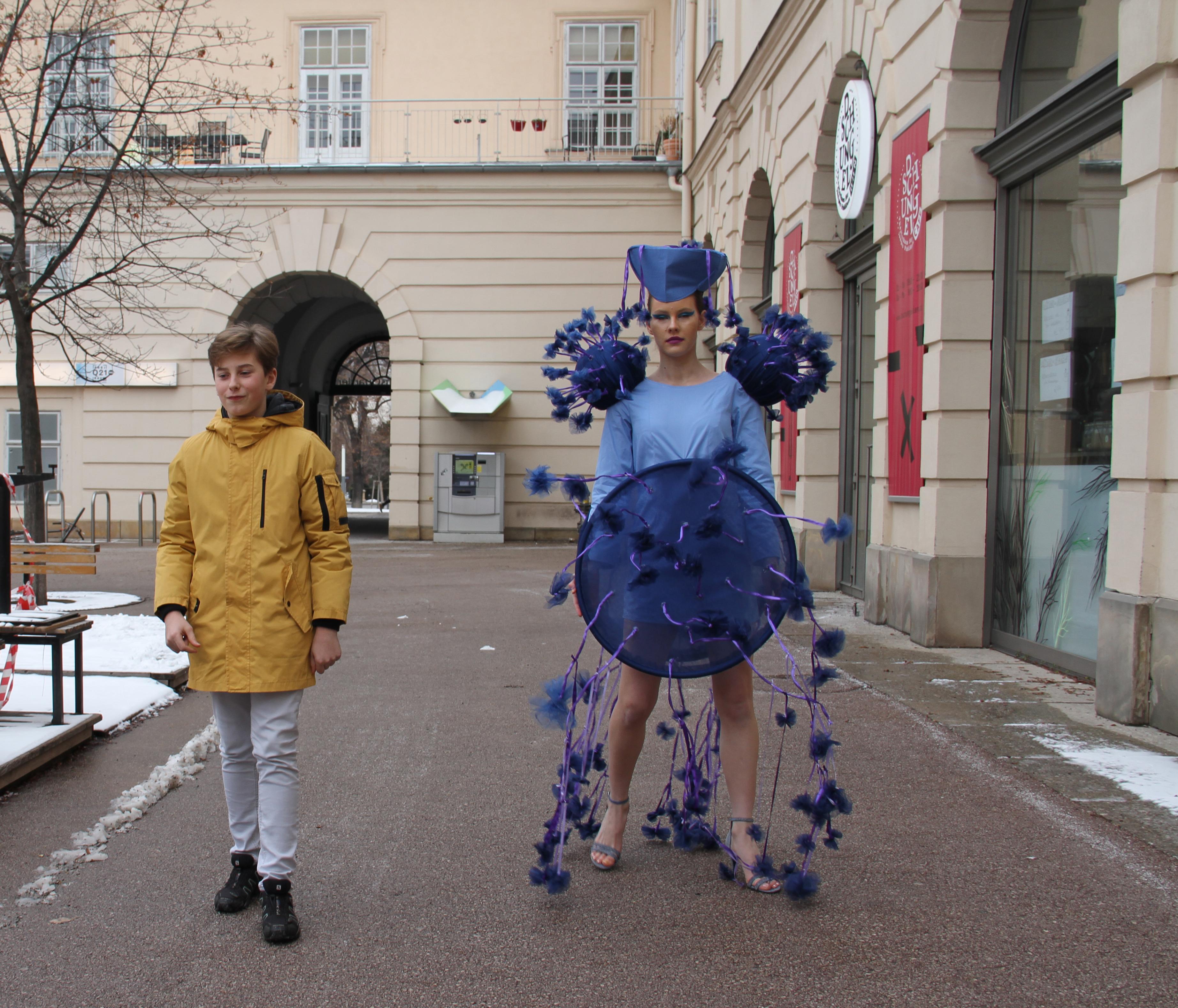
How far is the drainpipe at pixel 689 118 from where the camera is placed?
17.0 meters

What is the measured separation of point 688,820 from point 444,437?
1554 centimetres

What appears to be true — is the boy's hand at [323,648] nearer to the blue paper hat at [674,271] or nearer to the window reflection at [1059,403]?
the blue paper hat at [674,271]

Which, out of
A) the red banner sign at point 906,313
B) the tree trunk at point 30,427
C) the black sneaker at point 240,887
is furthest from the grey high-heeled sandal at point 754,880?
the tree trunk at point 30,427

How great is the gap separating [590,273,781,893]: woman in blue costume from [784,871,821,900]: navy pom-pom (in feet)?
0.41

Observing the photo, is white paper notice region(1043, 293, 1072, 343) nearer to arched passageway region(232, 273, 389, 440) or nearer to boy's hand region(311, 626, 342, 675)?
boy's hand region(311, 626, 342, 675)

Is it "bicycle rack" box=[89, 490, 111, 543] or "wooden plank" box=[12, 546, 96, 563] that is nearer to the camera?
"wooden plank" box=[12, 546, 96, 563]

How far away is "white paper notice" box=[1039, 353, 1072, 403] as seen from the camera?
623cm

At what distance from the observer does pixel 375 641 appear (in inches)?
311

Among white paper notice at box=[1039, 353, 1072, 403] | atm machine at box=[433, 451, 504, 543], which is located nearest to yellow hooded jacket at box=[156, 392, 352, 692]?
white paper notice at box=[1039, 353, 1072, 403]

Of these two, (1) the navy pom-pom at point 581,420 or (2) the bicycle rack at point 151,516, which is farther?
(2) the bicycle rack at point 151,516

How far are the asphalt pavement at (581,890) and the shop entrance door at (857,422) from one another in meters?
4.73

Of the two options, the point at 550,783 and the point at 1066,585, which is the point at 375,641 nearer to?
the point at 550,783

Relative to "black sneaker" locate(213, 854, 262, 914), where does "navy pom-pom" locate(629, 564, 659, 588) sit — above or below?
above

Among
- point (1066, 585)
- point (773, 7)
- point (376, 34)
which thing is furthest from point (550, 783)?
point (376, 34)
